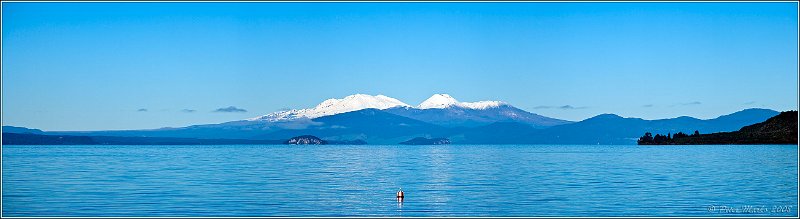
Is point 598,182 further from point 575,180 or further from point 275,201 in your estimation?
point 275,201

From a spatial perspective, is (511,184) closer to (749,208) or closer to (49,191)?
(749,208)

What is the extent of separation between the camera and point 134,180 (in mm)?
76000

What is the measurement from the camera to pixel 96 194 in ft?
197

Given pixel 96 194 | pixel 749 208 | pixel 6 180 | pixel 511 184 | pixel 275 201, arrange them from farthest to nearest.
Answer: pixel 6 180, pixel 511 184, pixel 96 194, pixel 275 201, pixel 749 208

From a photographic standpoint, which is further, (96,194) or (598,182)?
(598,182)

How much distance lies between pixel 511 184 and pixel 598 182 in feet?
25.3

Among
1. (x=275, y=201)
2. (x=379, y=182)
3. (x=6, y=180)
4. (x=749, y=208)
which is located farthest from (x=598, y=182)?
(x=6, y=180)

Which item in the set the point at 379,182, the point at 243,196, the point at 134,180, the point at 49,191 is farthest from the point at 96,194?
the point at 379,182

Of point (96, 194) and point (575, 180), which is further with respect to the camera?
point (575, 180)

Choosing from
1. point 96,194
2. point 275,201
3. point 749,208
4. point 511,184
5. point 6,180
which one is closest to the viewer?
point 749,208

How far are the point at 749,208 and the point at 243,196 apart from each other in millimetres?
31656

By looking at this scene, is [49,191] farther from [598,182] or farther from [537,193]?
[598,182]

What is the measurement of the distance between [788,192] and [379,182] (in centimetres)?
3166

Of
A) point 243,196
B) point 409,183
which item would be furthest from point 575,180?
point 243,196
